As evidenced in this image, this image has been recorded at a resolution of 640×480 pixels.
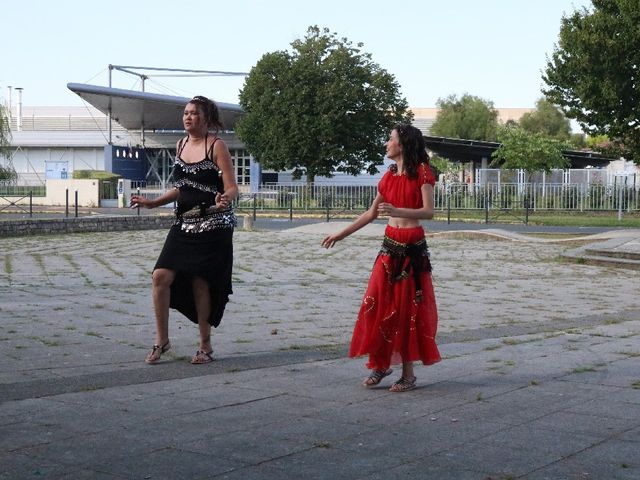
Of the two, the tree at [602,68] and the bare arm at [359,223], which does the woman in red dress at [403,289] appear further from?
the tree at [602,68]

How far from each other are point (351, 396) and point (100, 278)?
27.4 ft

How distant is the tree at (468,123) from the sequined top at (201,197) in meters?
78.6

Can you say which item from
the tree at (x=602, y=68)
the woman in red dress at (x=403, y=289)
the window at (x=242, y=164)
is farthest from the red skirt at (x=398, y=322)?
the window at (x=242, y=164)

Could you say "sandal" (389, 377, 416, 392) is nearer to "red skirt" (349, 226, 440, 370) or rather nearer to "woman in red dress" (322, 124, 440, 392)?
"woman in red dress" (322, 124, 440, 392)

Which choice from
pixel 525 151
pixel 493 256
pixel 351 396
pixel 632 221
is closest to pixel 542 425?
pixel 351 396

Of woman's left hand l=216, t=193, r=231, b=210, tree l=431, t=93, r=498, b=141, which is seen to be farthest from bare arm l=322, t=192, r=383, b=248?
tree l=431, t=93, r=498, b=141

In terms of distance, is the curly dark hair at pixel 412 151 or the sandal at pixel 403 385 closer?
the sandal at pixel 403 385

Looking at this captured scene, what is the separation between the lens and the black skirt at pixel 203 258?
23.7ft

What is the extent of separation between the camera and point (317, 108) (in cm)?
5047

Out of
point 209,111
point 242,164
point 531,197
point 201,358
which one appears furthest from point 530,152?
point 201,358

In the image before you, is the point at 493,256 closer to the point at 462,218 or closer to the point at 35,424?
the point at 35,424

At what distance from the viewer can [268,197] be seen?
47125mm

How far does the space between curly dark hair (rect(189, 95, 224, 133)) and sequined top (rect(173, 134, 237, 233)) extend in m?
0.14

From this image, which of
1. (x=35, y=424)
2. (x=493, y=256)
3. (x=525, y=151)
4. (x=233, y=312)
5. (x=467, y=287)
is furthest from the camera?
(x=525, y=151)
